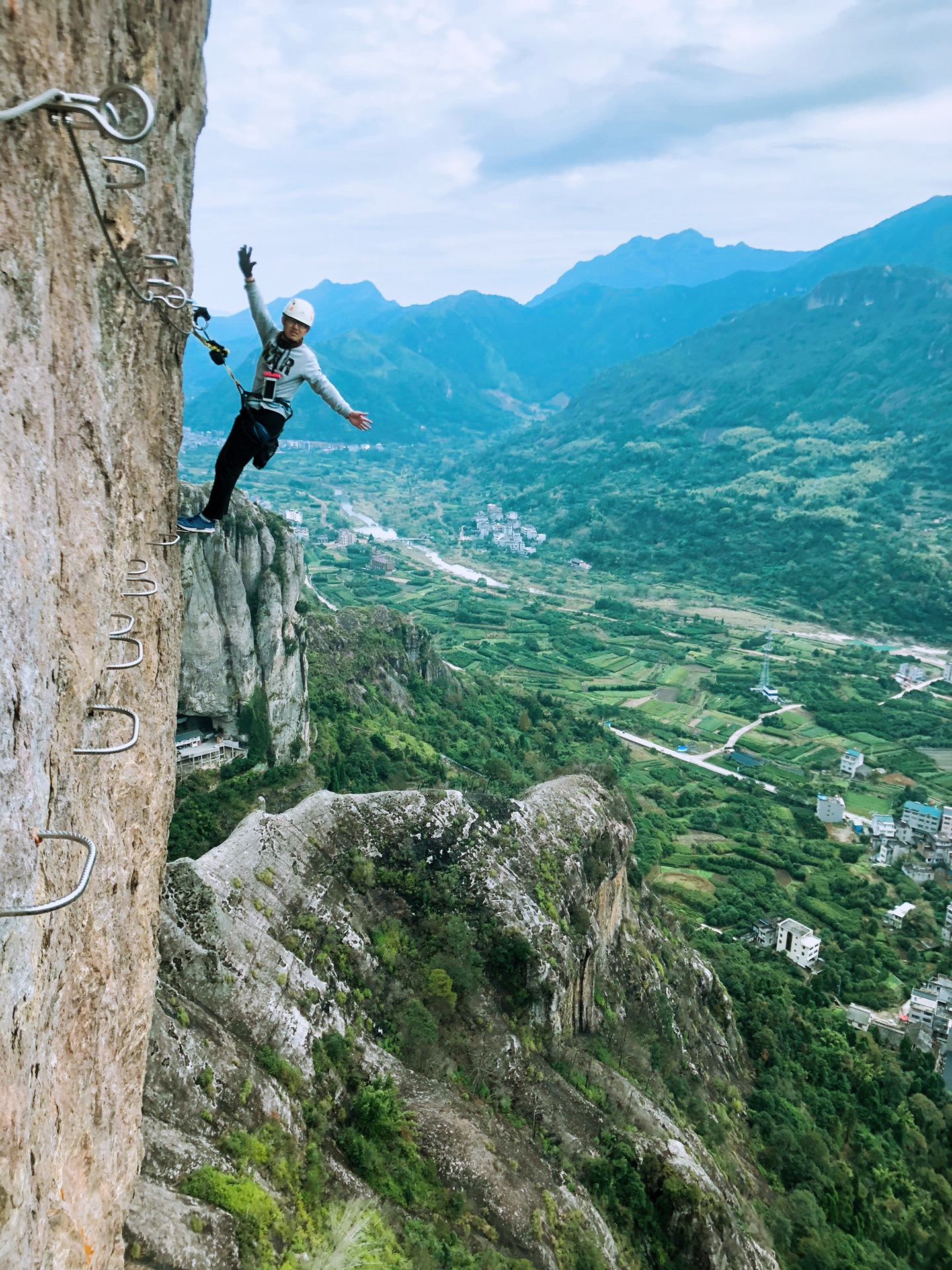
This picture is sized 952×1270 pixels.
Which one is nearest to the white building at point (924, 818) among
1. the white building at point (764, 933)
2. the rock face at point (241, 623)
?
→ the white building at point (764, 933)

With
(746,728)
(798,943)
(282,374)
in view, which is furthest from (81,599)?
(746,728)

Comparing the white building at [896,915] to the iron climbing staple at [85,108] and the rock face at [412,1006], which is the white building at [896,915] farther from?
the iron climbing staple at [85,108]

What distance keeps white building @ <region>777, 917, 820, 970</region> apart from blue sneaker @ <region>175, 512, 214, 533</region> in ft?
120

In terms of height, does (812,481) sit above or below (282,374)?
below

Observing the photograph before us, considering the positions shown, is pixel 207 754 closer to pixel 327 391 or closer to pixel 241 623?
pixel 241 623

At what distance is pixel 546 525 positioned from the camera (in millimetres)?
155250

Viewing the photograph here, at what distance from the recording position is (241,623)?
2941 cm

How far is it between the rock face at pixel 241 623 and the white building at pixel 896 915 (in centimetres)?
3179

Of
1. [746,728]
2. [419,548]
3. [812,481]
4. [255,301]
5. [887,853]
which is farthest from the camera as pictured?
[812,481]

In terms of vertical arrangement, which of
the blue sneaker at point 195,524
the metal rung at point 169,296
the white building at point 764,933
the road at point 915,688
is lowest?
the road at point 915,688

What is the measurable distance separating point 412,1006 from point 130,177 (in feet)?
41.7

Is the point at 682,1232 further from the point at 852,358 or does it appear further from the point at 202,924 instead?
the point at 852,358

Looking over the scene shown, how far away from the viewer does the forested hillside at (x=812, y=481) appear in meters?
111

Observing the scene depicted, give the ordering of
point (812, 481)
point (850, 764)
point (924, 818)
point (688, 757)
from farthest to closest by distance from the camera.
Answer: point (812, 481) → point (688, 757) → point (850, 764) → point (924, 818)
